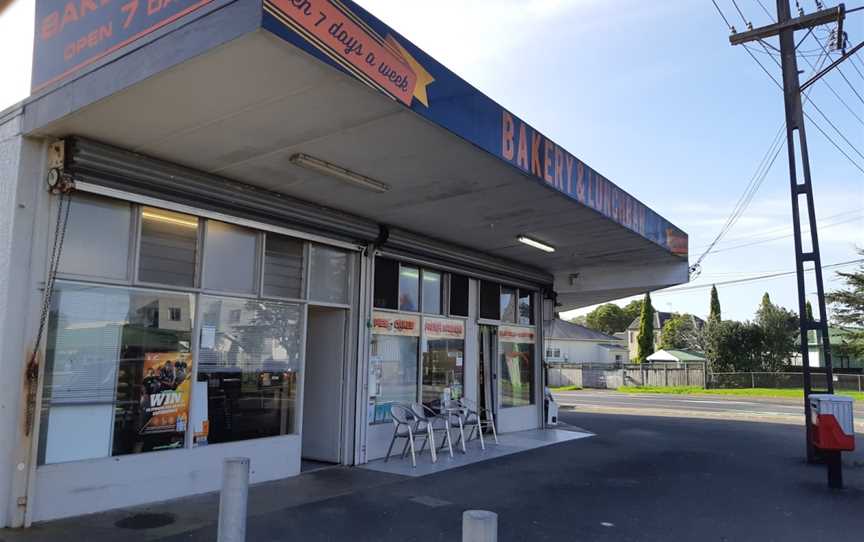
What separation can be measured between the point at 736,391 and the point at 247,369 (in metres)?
32.0

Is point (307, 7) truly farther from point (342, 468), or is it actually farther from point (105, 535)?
point (342, 468)

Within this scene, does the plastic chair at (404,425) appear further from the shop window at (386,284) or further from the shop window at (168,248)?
the shop window at (168,248)

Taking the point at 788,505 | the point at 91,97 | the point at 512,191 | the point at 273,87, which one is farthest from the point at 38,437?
the point at 788,505

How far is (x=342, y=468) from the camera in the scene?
8641mm

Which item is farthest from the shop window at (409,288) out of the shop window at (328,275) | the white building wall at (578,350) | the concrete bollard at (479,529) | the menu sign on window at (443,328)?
the white building wall at (578,350)

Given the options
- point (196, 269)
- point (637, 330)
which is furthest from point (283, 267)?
point (637, 330)

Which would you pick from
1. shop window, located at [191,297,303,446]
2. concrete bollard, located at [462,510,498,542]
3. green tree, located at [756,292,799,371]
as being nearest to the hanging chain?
shop window, located at [191,297,303,446]

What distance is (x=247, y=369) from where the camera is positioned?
25.1 ft

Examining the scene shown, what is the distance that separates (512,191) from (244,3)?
14.4ft

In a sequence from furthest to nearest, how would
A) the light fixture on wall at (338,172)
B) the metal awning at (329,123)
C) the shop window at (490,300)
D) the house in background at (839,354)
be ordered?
1. the house in background at (839,354)
2. the shop window at (490,300)
3. the light fixture on wall at (338,172)
4. the metal awning at (329,123)

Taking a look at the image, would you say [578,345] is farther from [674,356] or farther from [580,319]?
[580,319]

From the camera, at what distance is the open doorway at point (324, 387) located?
899cm

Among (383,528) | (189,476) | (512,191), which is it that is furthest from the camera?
(512,191)

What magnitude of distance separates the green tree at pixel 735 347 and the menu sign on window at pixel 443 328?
31.0 metres
